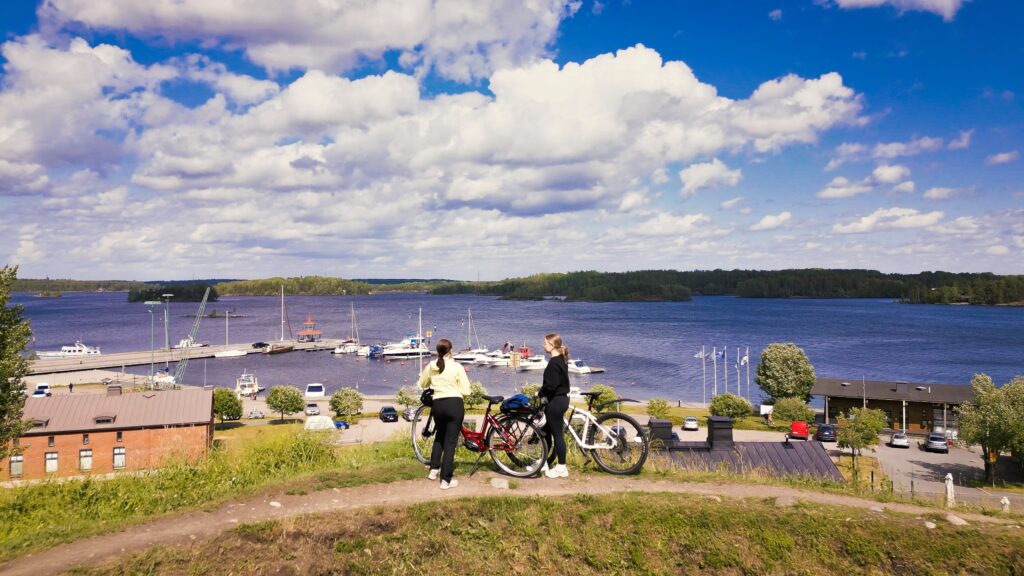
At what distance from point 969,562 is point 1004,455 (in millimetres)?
39530

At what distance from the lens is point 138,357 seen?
100562 millimetres

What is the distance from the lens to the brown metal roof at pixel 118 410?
104 ft

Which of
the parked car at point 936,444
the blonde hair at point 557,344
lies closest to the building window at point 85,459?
the blonde hair at point 557,344

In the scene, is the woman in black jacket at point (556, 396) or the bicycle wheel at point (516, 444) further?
the bicycle wheel at point (516, 444)

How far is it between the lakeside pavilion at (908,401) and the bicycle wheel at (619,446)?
48.2 meters

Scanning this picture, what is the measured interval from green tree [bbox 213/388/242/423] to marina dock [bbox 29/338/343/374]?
4278cm

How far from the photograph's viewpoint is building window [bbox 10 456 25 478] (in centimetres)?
3023

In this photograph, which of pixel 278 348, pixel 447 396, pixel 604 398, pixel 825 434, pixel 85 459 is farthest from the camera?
pixel 278 348

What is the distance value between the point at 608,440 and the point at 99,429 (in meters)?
32.6

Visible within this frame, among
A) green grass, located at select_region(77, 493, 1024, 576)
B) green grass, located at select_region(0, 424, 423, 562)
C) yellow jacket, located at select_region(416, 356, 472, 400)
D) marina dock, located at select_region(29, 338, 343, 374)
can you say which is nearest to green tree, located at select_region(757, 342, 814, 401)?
green grass, located at select_region(77, 493, 1024, 576)

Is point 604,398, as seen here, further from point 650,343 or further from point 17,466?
point 650,343

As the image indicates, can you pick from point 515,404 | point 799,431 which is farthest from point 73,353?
point 515,404

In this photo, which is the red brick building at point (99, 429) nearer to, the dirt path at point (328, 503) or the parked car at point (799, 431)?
the dirt path at point (328, 503)

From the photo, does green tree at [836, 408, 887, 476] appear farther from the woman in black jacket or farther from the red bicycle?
the red bicycle
